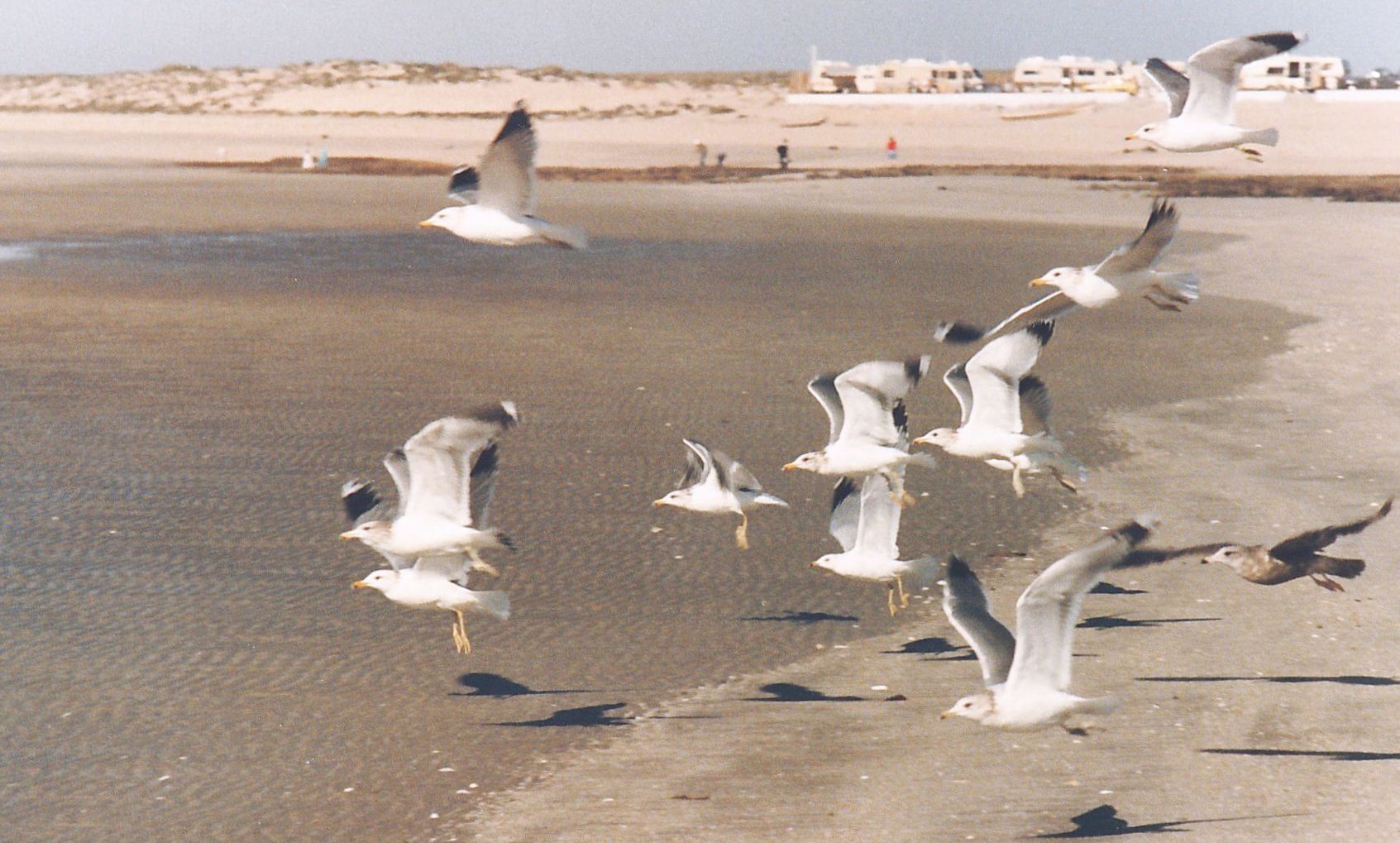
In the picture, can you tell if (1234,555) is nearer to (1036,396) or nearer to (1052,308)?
(1052,308)

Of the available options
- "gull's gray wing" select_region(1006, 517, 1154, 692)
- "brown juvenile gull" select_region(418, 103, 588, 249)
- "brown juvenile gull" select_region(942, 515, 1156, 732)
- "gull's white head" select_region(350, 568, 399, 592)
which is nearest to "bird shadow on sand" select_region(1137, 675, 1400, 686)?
"brown juvenile gull" select_region(942, 515, 1156, 732)

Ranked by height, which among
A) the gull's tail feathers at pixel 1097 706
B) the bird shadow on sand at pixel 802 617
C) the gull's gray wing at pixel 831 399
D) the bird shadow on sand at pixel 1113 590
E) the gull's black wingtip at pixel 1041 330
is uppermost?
the gull's black wingtip at pixel 1041 330

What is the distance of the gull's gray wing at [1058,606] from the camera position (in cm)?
730

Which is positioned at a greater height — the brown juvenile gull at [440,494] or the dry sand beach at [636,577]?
the brown juvenile gull at [440,494]

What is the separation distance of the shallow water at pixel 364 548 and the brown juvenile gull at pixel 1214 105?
297 centimetres

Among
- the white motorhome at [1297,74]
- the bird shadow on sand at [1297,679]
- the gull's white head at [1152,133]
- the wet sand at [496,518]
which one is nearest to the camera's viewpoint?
the wet sand at [496,518]

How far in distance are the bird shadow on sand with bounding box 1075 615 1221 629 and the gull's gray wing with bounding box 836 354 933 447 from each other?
158 centimetres

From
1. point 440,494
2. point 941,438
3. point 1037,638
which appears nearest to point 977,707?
point 1037,638

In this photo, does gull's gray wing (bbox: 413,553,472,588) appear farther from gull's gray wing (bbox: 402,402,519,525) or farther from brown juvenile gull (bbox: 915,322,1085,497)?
brown juvenile gull (bbox: 915,322,1085,497)

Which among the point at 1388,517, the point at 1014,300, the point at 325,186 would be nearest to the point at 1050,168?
the point at 325,186

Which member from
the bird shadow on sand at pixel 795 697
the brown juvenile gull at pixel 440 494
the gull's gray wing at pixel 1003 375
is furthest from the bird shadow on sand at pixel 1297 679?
the brown juvenile gull at pixel 440 494

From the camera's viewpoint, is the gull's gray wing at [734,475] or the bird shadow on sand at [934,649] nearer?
the bird shadow on sand at [934,649]

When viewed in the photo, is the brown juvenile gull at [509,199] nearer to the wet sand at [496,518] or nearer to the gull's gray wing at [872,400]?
the gull's gray wing at [872,400]

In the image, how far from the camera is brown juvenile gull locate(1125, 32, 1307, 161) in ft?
36.8
